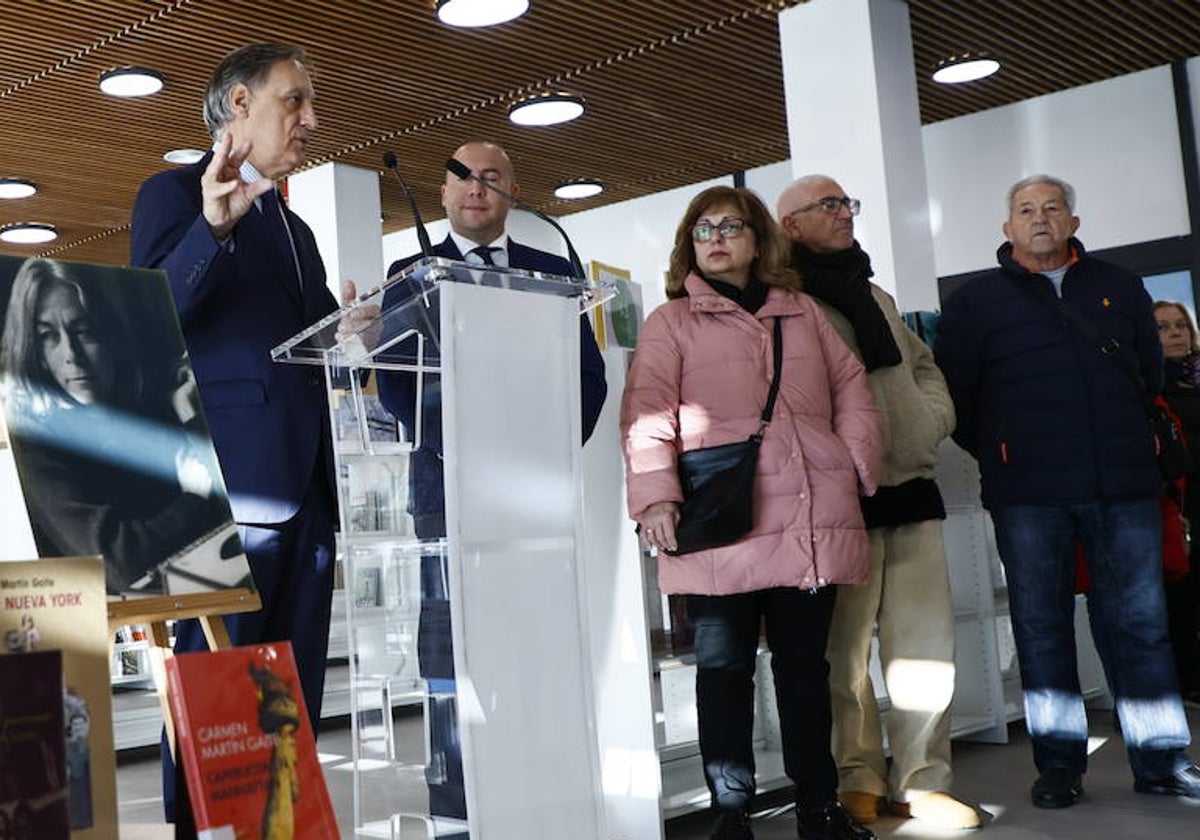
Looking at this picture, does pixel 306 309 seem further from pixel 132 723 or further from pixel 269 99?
pixel 132 723

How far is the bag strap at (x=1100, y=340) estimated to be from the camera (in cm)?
380

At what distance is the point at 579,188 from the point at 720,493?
268 inches

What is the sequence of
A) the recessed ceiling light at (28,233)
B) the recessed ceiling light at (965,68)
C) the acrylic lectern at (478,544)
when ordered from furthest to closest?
the recessed ceiling light at (28,233) < the recessed ceiling light at (965,68) < the acrylic lectern at (478,544)

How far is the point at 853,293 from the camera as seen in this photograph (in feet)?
12.4

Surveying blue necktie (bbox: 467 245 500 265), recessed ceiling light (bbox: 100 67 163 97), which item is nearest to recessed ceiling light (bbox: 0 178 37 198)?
recessed ceiling light (bbox: 100 67 163 97)

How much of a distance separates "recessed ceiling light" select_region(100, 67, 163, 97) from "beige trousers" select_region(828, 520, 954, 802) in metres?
4.60

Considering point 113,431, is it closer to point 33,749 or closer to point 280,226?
point 33,749

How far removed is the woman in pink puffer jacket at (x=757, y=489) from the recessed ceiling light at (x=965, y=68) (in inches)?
170

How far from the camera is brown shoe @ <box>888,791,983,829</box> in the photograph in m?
3.66

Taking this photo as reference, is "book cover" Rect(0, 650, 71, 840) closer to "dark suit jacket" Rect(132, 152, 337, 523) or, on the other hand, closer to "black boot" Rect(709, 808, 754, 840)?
Answer: "dark suit jacket" Rect(132, 152, 337, 523)

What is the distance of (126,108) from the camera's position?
7.32m

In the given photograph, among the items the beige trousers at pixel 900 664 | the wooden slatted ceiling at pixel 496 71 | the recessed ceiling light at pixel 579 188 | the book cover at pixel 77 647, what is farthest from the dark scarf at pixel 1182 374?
the recessed ceiling light at pixel 579 188

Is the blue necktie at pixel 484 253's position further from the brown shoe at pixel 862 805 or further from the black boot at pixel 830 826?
the brown shoe at pixel 862 805

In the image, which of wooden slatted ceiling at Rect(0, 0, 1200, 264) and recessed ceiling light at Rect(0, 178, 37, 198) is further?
recessed ceiling light at Rect(0, 178, 37, 198)
